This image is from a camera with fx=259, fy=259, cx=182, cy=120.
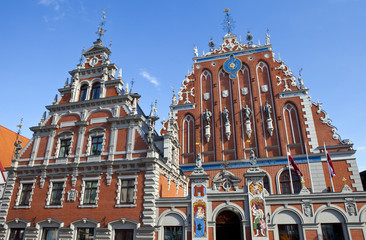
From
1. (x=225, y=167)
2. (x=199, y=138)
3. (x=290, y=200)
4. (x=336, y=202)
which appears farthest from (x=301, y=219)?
(x=199, y=138)

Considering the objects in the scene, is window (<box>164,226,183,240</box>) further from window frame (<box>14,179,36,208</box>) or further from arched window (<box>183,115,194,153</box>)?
window frame (<box>14,179,36,208</box>)

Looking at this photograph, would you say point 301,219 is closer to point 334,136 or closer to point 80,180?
point 334,136

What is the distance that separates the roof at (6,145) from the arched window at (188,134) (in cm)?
2593

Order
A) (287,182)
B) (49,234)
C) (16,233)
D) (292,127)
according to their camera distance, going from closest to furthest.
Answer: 1. (49,234)
2. (16,233)
3. (287,182)
4. (292,127)

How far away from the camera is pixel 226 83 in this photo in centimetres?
2834

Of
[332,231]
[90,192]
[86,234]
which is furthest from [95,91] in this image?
[332,231]

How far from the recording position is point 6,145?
38.6 meters

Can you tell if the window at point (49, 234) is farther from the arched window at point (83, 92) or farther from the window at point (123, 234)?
the arched window at point (83, 92)

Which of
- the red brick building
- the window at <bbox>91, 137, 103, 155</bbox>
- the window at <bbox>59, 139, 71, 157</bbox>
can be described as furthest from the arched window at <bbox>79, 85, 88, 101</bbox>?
the window at <bbox>91, 137, 103, 155</bbox>

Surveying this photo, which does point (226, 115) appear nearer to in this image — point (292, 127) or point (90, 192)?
point (292, 127)

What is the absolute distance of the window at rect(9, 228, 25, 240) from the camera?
19781 millimetres

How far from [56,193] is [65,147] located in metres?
3.80

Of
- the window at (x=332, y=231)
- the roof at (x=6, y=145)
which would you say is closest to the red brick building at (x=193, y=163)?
the window at (x=332, y=231)

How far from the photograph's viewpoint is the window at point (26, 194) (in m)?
20.7
